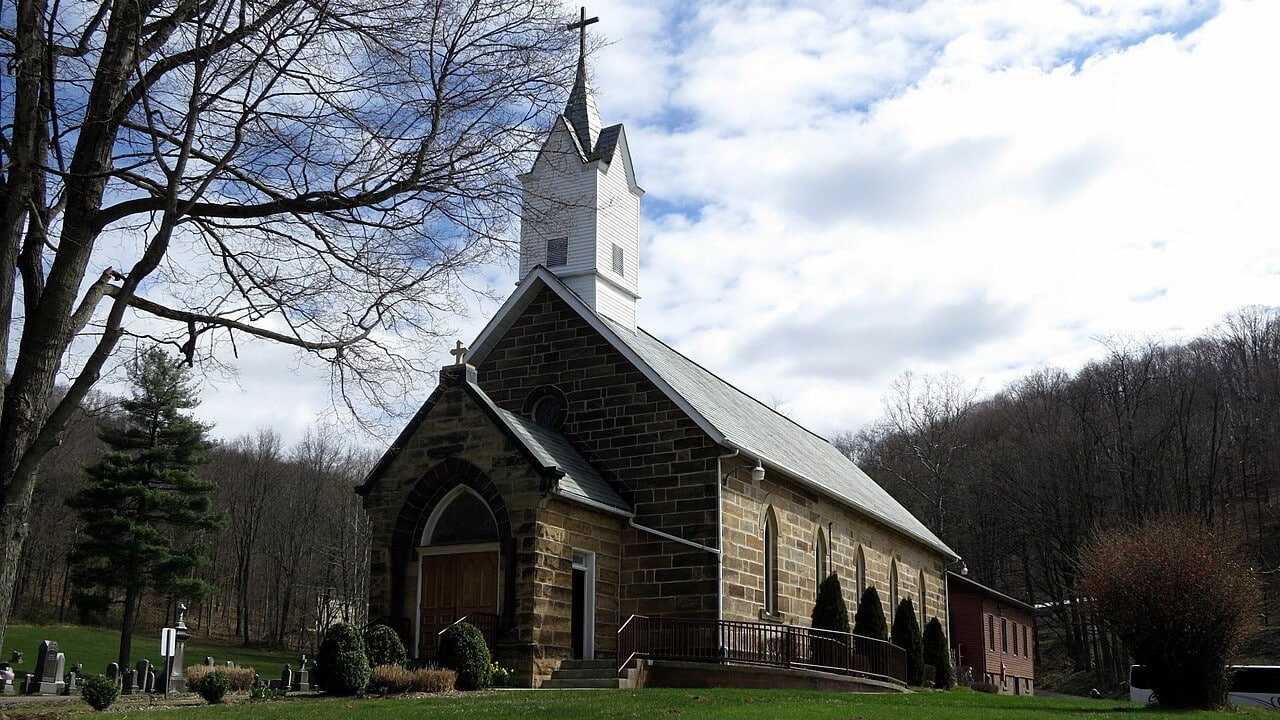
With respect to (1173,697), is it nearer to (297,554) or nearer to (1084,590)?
(1084,590)

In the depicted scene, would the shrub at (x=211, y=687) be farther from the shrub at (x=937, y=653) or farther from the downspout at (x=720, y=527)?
the shrub at (x=937, y=653)

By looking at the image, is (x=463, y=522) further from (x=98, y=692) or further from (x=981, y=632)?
(x=981, y=632)

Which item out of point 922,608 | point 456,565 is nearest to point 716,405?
point 456,565

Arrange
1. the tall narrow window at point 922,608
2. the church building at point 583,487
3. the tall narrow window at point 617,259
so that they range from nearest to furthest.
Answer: the church building at point 583,487 < the tall narrow window at point 617,259 < the tall narrow window at point 922,608

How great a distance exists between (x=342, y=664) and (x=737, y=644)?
306 inches

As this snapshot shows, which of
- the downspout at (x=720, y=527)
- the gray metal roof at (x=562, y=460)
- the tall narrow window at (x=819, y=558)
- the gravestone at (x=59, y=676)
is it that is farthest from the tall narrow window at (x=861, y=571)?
the gravestone at (x=59, y=676)

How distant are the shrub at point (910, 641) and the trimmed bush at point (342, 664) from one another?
1377cm

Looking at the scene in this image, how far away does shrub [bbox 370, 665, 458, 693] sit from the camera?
53.4ft

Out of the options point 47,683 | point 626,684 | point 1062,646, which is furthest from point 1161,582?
point 1062,646

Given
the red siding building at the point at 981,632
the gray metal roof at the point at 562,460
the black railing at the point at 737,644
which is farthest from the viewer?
the red siding building at the point at 981,632

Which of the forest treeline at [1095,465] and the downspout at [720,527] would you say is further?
the forest treeline at [1095,465]

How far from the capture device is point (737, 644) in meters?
20.8

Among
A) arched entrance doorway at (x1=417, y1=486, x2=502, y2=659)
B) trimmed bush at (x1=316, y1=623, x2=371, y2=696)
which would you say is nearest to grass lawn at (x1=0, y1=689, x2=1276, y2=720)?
trimmed bush at (x1=316, y1=623, x2=371, y2=696)

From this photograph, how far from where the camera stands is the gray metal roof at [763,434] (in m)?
23.6
